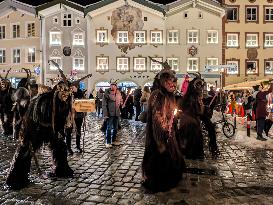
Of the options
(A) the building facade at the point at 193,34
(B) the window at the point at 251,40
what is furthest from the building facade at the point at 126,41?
(B) the window at the point at 251,40

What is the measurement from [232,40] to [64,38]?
1794 centimetres

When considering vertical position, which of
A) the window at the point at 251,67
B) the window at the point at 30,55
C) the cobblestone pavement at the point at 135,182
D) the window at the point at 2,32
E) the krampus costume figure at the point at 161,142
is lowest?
the cobblestone pavement at the point at 135,182

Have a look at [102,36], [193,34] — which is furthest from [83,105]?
[193,34]

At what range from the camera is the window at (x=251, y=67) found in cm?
4284

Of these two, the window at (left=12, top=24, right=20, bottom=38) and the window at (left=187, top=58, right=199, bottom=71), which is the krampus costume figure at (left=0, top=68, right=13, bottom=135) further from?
the window at (left=12, top=24, right=20, bottom=38)

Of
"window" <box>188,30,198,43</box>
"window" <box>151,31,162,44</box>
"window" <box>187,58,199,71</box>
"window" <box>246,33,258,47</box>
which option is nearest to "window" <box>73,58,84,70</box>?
"window" <box>151,31,162,44</box>

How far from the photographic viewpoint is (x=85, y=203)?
5984 mm

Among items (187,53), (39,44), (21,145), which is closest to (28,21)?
(39,44)

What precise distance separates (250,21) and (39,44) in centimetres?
2277

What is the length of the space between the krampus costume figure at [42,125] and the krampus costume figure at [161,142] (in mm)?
1623

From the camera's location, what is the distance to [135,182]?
23.7 feet

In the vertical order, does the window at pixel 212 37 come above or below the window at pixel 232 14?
below

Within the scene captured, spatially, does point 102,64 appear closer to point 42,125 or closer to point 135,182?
point 42,125

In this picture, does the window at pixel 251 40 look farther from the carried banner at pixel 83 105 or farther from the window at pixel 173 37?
the carried banner at pixel 83 105
